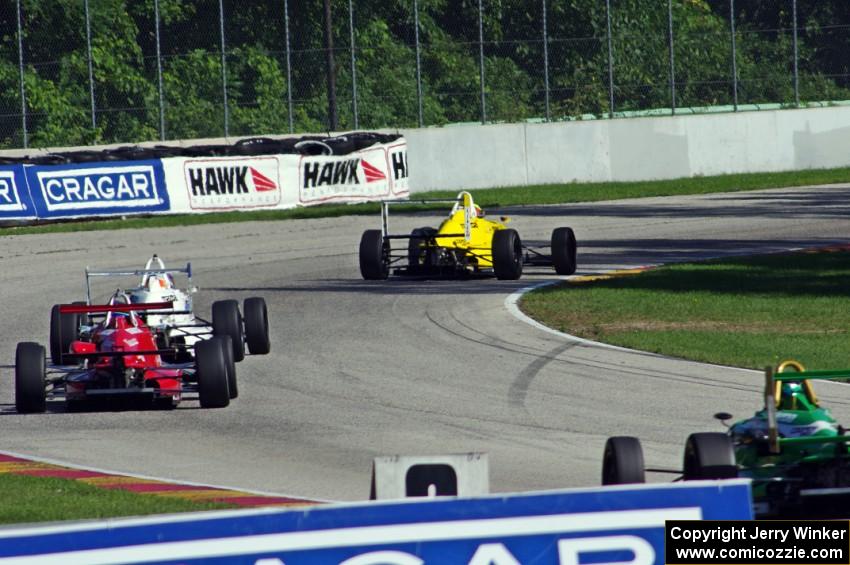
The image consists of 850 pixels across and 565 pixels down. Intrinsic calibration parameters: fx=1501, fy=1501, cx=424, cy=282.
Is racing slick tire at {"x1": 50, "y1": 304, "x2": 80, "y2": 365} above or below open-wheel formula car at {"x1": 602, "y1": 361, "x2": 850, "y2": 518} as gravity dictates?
above

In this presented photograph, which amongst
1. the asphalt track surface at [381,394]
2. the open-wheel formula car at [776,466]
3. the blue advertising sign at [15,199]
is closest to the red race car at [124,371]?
the asphalt track surface at [381,394]

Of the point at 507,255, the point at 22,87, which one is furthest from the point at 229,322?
the point at 22,87

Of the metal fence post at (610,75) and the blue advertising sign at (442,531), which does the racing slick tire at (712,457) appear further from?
the metal fence post at (610,75)

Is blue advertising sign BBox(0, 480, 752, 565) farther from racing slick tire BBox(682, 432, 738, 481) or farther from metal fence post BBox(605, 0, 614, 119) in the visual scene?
metal fence post BBox(605, 0, 614, 119)

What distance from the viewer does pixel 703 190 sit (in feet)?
112

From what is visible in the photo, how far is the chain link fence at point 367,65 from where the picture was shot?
3478 centimetres

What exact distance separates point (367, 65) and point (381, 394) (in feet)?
83.0

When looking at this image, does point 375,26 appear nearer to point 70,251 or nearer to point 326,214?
point 326,214

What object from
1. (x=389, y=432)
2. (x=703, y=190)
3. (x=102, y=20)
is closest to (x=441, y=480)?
(x=389, y=432)

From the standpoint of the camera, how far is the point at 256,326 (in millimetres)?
14438

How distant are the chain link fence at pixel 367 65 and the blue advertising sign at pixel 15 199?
14.4ft

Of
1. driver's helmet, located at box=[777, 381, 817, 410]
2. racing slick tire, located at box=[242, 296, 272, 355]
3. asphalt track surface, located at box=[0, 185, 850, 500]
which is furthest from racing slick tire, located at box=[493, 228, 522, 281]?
driver's helmet, located at box=[777, 381, 817, 410]

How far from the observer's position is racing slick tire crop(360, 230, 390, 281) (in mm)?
20234

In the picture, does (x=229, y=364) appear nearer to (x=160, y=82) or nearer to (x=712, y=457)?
(x=712, y=457)
